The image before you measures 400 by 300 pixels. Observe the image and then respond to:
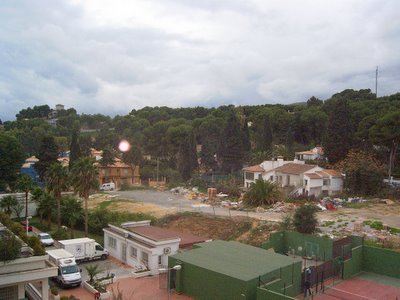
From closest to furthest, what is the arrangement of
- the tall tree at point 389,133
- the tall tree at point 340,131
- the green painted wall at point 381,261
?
the green painted wall at point 381,261
the tall tree at point 389,133
the tall tree at point 340,131

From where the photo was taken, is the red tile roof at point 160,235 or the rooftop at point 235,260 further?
the red tile roof at point 160,235

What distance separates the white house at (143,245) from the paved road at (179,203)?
33.5ft

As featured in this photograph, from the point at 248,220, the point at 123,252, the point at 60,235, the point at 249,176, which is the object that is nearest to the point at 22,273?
the point at 123,252

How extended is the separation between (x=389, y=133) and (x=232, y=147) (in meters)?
24.4

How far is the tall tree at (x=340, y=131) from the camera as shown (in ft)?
178

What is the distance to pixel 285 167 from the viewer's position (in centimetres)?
5431

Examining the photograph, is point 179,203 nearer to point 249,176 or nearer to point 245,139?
point 249,176

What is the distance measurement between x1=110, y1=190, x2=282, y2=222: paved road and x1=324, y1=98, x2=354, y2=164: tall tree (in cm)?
1799

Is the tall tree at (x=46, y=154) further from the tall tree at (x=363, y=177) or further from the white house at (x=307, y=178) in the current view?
the tall tree at (x=363, y=177)

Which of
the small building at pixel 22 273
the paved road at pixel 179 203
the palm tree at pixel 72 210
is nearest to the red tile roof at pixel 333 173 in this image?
the paved road at pixel 179 203

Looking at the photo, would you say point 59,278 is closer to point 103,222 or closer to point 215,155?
point 103,222

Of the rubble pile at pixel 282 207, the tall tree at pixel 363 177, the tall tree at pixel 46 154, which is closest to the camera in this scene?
the rubble pile at pixel 282 207

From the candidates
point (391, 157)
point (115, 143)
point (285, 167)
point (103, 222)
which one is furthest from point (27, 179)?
point (115, 143)

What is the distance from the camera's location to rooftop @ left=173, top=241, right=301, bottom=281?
2064 cm
